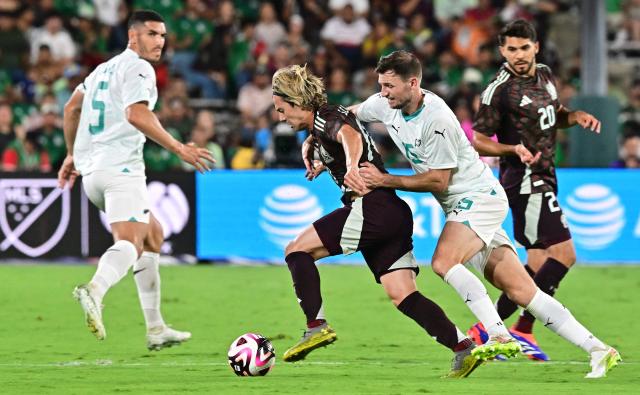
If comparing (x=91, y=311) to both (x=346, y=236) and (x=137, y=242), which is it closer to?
(x=137, y=242)

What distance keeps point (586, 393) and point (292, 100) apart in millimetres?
2318

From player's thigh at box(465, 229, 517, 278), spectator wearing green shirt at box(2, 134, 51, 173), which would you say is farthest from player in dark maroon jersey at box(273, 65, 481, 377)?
spectator wearing green shirt at box(2, 134, 51, 173)

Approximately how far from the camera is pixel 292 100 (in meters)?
7.52

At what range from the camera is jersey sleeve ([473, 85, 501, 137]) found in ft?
28.8

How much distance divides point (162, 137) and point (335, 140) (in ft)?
4.35

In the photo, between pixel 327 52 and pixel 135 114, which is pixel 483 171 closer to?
pixel 135 114

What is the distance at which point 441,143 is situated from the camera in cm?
751

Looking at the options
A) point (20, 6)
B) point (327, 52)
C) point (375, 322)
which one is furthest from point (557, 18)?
point (375, 322)

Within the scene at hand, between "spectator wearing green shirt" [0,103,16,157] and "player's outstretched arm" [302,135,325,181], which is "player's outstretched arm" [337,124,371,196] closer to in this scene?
"player's outstretched arm" [302,135,325,181]

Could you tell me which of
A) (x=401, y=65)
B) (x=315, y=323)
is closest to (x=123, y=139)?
(x=315, y=323)

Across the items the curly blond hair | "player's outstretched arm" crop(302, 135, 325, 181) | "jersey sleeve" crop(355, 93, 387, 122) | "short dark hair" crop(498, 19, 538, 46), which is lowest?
"player's outstretched arm" crop(302, 135, 325, 181)

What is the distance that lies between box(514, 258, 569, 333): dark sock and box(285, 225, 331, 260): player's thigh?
6.29 feet

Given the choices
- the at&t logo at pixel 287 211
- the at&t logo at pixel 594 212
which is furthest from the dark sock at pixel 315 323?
the at&t logo at pixel 594 212

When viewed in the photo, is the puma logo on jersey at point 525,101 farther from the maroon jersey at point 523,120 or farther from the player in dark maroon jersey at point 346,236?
the player in dark maroon jersey at point 346,236
